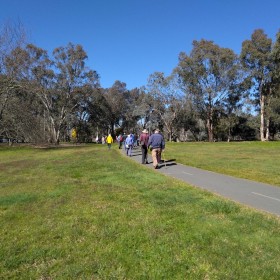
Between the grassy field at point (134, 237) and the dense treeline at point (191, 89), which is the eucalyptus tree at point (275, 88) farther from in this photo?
the grassy field at point (134, 237)

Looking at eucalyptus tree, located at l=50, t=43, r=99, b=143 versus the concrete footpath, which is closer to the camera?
the concrete footpath

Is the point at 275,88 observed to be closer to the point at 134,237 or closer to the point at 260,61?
the point at 260,61

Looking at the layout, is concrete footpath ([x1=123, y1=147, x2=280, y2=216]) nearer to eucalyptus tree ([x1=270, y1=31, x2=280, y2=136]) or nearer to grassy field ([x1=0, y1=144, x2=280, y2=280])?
grassy field ([x1=0, y1=144, x2=280, y2=280])

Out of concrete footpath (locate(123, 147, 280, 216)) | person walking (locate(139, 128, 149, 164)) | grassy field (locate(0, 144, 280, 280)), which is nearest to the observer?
grassy field (locate(0, 144, 280, 280))

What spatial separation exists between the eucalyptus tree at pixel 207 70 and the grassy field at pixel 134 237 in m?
45.3

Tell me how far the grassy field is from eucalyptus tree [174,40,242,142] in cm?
4535

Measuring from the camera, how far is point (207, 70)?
5197 cm

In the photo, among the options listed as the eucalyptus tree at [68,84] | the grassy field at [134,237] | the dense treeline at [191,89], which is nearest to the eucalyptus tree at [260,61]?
the dense treeline at [191,89]

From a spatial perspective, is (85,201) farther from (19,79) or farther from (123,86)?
(123,86)

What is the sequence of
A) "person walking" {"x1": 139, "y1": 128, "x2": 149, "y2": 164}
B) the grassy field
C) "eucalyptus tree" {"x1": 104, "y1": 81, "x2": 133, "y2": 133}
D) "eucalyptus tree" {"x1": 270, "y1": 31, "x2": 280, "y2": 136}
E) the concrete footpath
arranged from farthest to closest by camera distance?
"eucalyptus tree" {"x1": 104, "y1": 81, "x2": 133, "y2": 133} → "eucalyptus tree" {"x1": 270, "y1": 31, "x2": 280, "y2": 136} → "person walking" {"x1": 139, "y1": 128, "x2": 149, "y2": 164} → the concrete footpath → the grassy field

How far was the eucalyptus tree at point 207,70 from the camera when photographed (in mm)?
50938

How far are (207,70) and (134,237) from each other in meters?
49.4

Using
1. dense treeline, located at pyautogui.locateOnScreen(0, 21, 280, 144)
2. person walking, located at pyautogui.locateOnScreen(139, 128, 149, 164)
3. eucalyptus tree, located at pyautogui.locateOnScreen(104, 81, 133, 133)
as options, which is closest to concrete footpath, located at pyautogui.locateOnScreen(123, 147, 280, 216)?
person walking, located at pyautogui.locateOnScreen(139, 128, 149, 164)

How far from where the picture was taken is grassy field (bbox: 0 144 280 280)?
13.7 feet
